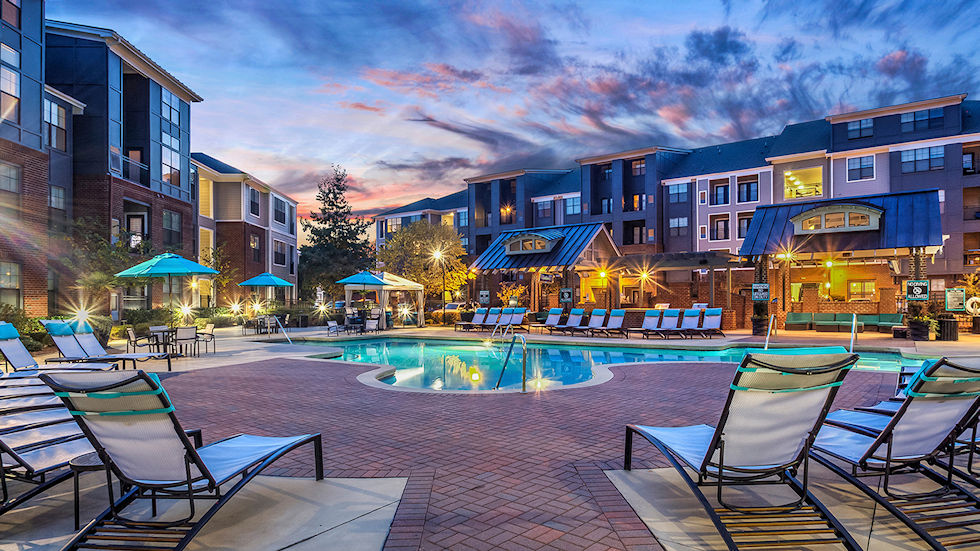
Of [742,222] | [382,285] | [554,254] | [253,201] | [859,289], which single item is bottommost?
[859,289]

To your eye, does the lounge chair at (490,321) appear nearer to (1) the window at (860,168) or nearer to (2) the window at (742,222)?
(2) the window at (742,222)

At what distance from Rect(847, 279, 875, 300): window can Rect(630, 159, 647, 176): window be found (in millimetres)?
16052

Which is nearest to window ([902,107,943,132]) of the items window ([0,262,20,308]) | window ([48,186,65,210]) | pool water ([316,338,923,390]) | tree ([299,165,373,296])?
pool water ([316,338,923,390])

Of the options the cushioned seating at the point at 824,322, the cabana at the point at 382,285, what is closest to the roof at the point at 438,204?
the cabana at the point at 382,285

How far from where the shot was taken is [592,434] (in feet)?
19.9

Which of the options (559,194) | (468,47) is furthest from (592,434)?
(559,194)

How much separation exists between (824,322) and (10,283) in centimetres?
3046

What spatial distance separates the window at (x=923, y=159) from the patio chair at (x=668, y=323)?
22.9m

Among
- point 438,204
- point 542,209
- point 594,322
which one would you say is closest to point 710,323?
point 594,322

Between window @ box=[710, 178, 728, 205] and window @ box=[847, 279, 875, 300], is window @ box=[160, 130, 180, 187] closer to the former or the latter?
window @ box=[710, 178, 728, 205]

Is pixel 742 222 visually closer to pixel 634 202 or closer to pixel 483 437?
pixel 634 202

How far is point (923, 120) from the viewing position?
32.8 metres

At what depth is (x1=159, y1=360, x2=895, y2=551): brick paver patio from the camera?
3641 millimetres

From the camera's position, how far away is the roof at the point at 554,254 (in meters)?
26.0
